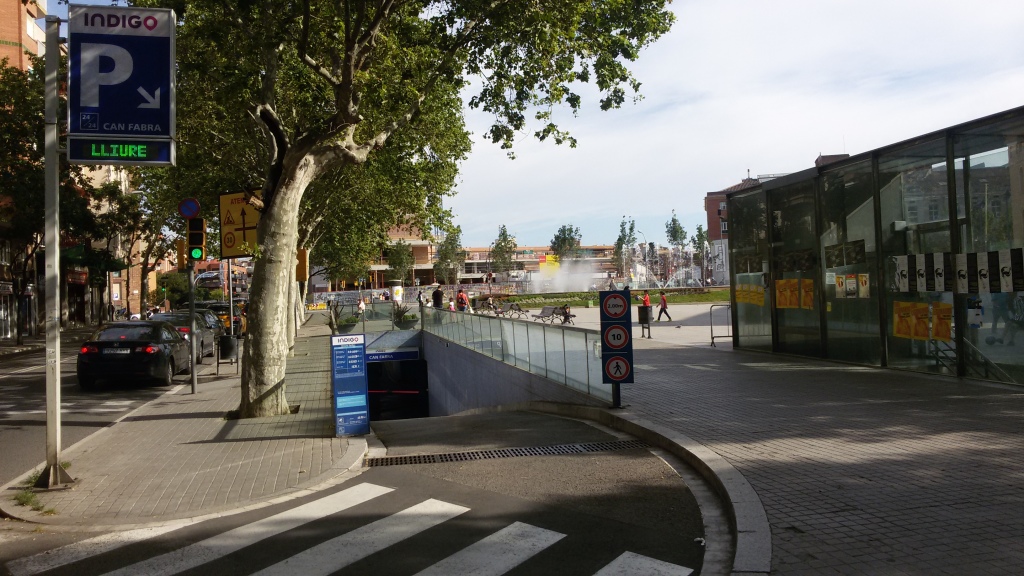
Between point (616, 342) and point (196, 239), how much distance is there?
8.21m

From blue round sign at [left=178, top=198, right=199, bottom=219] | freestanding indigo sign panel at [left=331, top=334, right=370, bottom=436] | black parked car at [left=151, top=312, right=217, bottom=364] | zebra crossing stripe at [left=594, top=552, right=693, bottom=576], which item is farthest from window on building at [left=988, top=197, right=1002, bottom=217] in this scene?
black parked car at [left=151, top=312, right=217, bottom=364]

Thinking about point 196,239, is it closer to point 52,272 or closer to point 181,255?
point 181,255

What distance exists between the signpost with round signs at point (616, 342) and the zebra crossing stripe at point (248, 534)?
12.5ft

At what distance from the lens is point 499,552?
16.9 feet

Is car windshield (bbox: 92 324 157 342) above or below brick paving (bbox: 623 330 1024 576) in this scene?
above

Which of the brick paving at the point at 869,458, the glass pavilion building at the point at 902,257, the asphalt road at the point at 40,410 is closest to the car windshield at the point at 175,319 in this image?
the asphalt road at the point at 40,410

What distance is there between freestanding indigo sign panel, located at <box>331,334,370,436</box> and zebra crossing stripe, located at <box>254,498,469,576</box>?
3.30 meters

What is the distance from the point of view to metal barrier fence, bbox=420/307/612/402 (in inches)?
422

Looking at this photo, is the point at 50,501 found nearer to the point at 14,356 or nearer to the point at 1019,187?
the point at 1019,187

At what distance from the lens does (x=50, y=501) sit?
677cm

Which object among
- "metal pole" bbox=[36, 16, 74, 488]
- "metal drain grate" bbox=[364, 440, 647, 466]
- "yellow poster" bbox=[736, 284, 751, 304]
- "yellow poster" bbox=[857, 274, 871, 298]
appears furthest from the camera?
"yellow poster" bbox=[736, 284, 751, 304]

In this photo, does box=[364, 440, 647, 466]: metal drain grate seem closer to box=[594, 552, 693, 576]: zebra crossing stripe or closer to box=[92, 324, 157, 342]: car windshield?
box=[594, 552, 693, 576]: zebra crossing stripe

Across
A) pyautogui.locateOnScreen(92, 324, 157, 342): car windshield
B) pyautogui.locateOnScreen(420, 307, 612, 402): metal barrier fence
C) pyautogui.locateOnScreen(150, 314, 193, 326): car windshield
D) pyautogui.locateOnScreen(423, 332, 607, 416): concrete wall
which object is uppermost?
pyautogui.locateOnScreen(150, 314, 193, 326): car windshield

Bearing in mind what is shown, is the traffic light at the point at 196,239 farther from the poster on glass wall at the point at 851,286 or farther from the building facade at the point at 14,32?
the building facade at the point at 14,32
